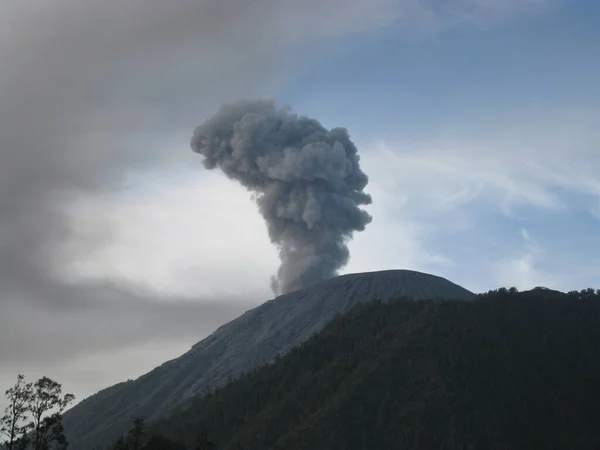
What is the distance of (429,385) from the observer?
113438 mm

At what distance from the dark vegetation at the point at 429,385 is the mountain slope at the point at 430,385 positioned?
21 centimetres

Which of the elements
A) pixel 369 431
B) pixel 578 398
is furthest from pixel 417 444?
pixel 578 398

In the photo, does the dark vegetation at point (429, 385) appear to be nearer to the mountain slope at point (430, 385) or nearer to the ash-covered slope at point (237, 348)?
the mountain slope at point (430, 385)

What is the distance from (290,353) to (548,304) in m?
44.5

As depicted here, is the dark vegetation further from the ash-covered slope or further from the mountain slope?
the ash-covered slope

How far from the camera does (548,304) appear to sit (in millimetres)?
140375

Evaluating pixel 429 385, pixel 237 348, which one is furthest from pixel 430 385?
pixel 237 348

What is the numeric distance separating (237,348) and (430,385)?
60017 mm

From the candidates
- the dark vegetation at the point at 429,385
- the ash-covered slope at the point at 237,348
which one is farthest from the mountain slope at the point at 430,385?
the ash-covered slope at the point at 237,348

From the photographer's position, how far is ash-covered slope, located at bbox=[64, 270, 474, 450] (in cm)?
15275

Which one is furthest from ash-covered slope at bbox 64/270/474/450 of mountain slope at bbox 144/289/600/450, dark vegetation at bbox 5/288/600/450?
mountain slope at bbox 144/289/600/450

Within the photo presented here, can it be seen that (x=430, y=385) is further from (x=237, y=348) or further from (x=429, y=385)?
(x=237, y=348)

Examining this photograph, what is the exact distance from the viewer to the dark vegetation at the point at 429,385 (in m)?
104

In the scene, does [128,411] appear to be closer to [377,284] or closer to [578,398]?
[377,284]
